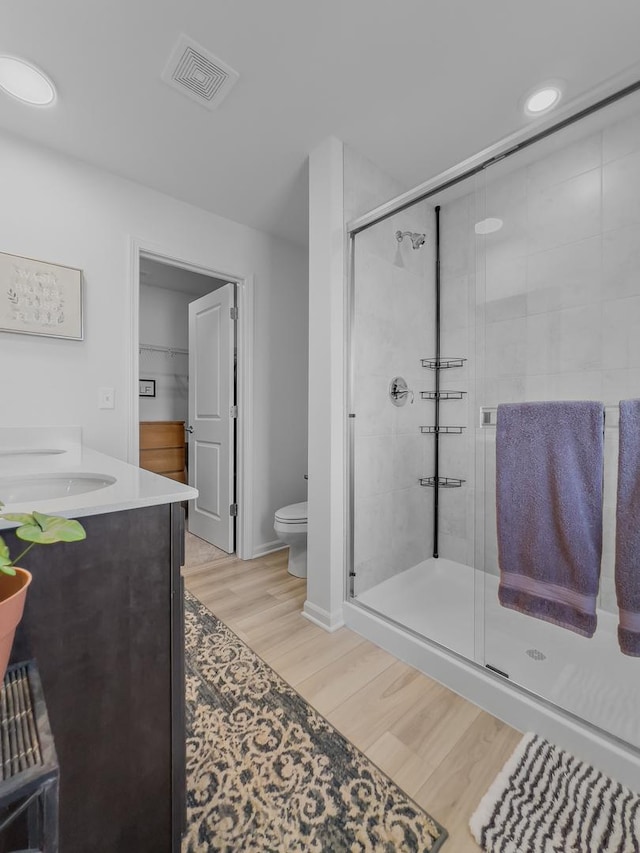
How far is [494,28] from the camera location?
135cm

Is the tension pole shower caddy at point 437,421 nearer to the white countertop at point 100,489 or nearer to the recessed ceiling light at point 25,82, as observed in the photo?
the white countertop at point 100,489

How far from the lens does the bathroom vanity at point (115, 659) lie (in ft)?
2.27

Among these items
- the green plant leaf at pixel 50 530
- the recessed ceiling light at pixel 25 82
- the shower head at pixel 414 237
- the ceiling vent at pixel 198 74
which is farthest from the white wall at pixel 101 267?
the green plant leaf at pixel 50 530

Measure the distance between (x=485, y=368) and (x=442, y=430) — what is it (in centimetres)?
67

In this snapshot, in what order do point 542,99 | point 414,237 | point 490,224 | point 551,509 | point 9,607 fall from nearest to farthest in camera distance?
point 9,607 → point 551,509 → point 542,99 → point 490,224 → point 414,237

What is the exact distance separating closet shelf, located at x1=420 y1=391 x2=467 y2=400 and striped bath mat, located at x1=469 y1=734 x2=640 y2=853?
166cm

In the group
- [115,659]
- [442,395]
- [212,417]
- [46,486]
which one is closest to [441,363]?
[442,395]

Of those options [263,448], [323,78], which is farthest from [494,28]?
[263,448]

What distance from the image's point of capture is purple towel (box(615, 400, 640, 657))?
1.11 meters

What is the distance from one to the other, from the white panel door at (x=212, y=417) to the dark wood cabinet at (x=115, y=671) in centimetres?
199

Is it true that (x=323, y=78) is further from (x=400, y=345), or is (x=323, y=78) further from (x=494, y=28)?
(x=400, y=345)

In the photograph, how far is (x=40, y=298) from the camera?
193 centimetres

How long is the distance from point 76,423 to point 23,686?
5.70 feet

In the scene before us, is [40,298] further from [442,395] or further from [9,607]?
[442,395]
